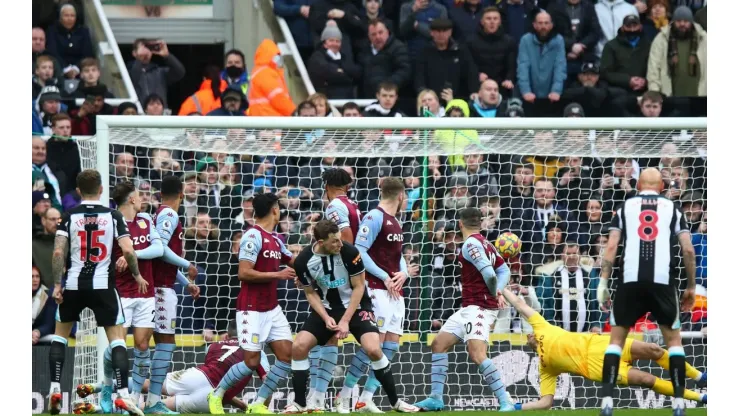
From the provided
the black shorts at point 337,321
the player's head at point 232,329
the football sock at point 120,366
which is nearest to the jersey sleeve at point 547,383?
the black shorts at point 337,321

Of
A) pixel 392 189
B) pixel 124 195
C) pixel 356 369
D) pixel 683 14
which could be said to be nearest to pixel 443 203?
pixel 392 189

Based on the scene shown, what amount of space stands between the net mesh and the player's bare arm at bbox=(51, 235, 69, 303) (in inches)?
87.2

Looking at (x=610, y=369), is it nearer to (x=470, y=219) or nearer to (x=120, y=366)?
(x=470, y=219)

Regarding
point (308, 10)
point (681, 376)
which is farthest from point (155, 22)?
point (681, 376)

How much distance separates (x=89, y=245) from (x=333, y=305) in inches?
84.9

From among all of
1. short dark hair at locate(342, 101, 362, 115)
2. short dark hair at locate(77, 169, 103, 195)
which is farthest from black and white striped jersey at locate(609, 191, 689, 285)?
short dark hair at locate(342, 101, 362, 115)

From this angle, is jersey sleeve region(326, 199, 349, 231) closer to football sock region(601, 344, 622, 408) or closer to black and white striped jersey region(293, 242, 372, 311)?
black and white striped jersey region(293, 242, 372, 311)

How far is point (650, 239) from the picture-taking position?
11.2 meters

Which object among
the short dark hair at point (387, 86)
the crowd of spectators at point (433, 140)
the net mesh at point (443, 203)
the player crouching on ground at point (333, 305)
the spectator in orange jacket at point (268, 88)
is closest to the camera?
the player crouching on ground at point (333, 305)

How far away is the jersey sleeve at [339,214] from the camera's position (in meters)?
13.0

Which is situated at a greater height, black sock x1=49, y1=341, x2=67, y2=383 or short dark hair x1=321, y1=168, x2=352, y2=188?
short dark hair x1=321, y1=168, x2=352, y2=188

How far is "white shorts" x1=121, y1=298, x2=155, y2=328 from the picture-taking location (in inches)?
507

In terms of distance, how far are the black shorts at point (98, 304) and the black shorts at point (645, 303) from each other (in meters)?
4.18

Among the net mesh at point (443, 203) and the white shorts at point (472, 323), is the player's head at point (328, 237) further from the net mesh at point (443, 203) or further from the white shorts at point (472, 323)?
the net mesh at point (443, 203)
